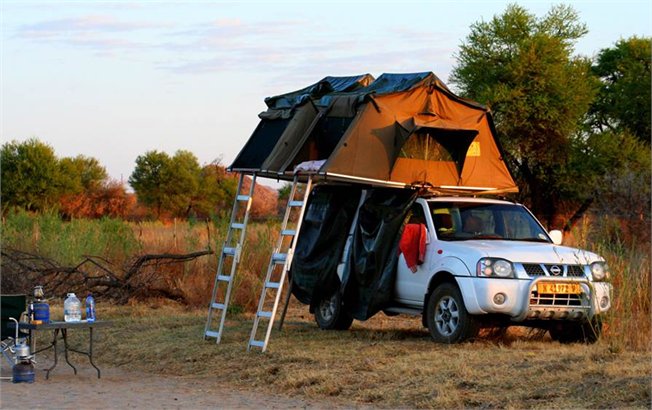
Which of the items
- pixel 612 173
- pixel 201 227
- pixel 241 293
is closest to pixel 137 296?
pixel 241 293

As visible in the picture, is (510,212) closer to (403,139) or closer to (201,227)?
(403,139)

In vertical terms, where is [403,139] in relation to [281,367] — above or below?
above

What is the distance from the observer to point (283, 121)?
53.3ft

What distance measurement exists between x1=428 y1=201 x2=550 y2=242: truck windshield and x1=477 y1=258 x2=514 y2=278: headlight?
118 centimetres

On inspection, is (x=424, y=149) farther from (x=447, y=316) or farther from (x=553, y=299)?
(x=553, y=299)

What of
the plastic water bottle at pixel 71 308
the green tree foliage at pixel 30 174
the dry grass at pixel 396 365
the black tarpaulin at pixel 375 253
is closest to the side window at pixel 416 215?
→ the black tarpaulin at pixel 375 253

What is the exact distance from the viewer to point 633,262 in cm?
1510

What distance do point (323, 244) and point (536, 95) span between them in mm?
19123

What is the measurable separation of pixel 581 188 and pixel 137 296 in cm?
1856

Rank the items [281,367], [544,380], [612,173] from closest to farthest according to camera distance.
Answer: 1. [544,380]
2. [281,367]
3. [612,173]

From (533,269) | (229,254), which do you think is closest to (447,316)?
(533,269)

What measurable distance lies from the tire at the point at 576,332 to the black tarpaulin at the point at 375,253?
223cm

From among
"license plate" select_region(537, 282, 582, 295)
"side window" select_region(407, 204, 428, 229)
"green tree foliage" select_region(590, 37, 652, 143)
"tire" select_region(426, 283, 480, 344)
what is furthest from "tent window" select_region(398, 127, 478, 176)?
"green tree foliage" select_region(590, 37, 652, 143)

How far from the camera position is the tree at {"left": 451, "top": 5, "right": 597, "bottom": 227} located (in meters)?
33.9
